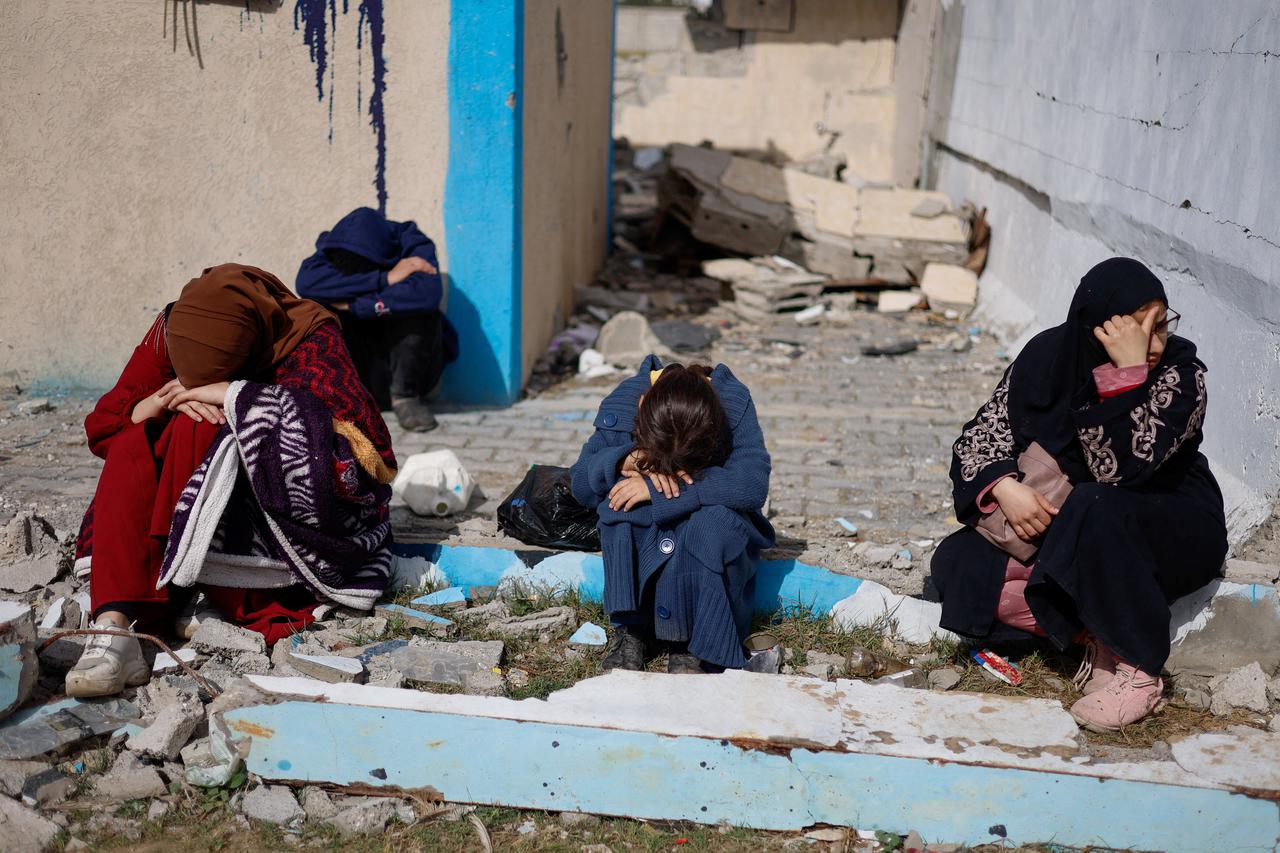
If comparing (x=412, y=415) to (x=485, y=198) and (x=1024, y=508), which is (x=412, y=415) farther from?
(x=1024, y=508)

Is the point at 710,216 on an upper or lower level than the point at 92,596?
upper

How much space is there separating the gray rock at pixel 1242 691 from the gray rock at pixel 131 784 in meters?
A: 3.06

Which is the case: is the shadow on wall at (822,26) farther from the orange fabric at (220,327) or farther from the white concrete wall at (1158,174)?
the orange fabric at (220,327)

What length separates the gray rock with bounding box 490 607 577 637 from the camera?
3766 millimetres

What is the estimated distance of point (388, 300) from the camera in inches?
220

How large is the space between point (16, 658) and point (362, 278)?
2885 mm

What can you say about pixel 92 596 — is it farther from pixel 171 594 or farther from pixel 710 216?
pixel 710 216

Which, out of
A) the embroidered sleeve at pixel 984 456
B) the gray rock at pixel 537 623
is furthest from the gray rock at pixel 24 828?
the embroidered sleeve at pixel 984 456

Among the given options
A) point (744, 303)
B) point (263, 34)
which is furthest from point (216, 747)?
point (744, 303)

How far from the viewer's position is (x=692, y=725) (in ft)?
9.56

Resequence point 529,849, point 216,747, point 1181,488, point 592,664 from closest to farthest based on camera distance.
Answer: point 529,849
point 216,747
point 1181,488
point 592,664

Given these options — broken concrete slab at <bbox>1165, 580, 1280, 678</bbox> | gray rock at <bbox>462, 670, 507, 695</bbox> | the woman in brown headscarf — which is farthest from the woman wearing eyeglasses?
the woman in brown headscarf

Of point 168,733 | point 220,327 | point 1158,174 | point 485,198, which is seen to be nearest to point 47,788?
point 168,733

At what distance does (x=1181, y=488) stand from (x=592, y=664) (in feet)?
6.30
